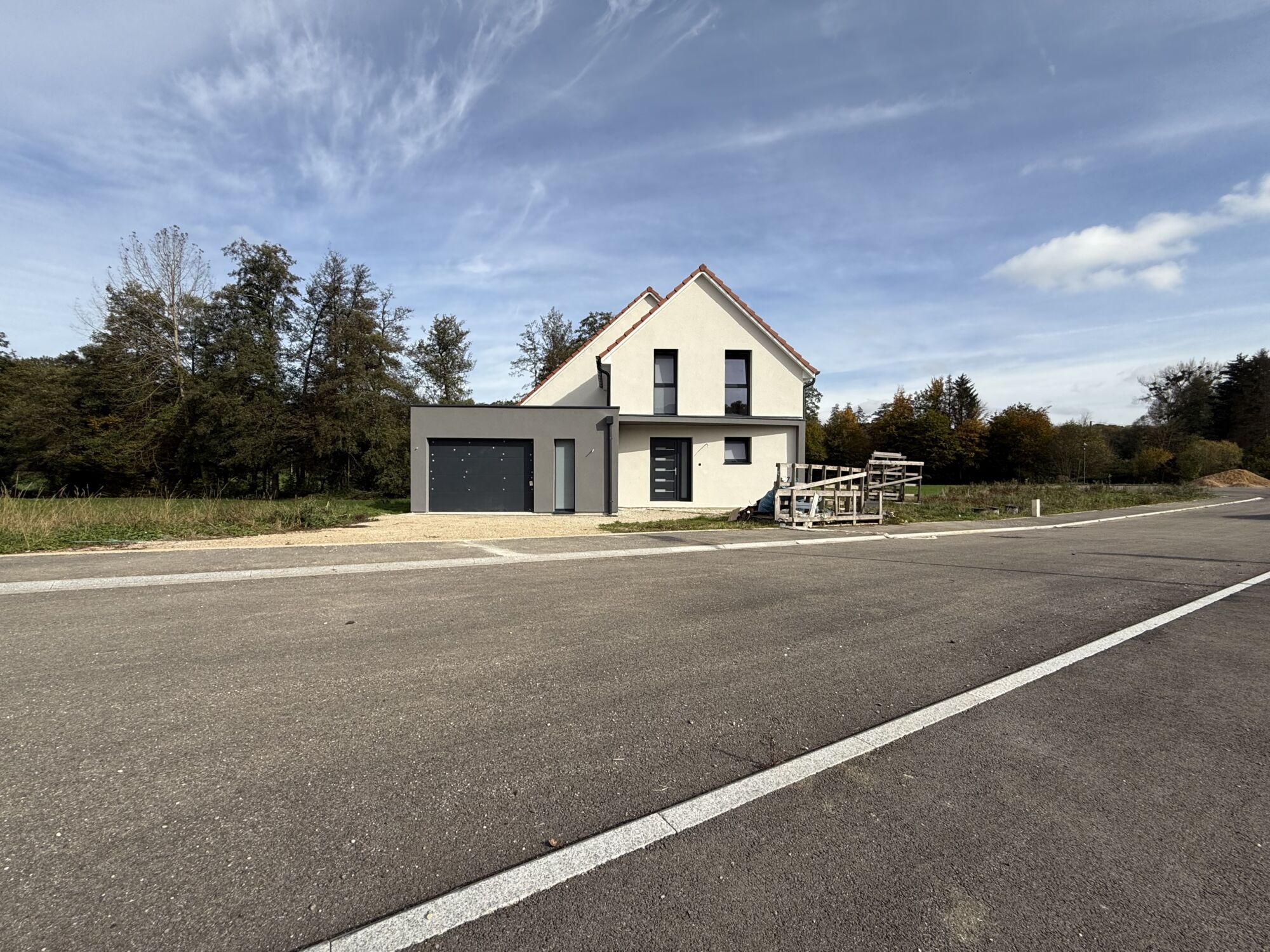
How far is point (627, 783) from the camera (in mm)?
2664

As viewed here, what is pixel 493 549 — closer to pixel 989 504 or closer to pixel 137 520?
pixel 137 520

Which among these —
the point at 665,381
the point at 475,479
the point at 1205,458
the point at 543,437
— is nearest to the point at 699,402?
the point at 665,381

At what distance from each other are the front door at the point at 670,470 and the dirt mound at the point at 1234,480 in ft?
152

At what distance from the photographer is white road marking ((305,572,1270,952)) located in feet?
5.88

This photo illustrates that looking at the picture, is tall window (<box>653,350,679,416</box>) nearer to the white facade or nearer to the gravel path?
the white facade

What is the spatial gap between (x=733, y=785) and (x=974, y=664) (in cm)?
268

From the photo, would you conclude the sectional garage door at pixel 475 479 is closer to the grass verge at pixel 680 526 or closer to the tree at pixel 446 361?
the grass verge at pixel 680 526

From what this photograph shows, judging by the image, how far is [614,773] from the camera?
108 inches

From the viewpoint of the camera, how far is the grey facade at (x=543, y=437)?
18344 millimetres

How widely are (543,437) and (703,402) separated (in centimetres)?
567

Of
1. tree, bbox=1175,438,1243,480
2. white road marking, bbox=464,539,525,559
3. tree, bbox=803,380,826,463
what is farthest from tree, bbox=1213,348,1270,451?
white road marking, bbox=464,539,525,559

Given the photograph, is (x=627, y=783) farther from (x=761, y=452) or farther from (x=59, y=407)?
(x=59, y=407)

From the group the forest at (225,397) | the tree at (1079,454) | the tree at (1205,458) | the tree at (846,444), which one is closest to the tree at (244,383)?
the forest at (225,397)

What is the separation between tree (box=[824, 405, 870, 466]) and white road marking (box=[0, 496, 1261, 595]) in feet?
151
